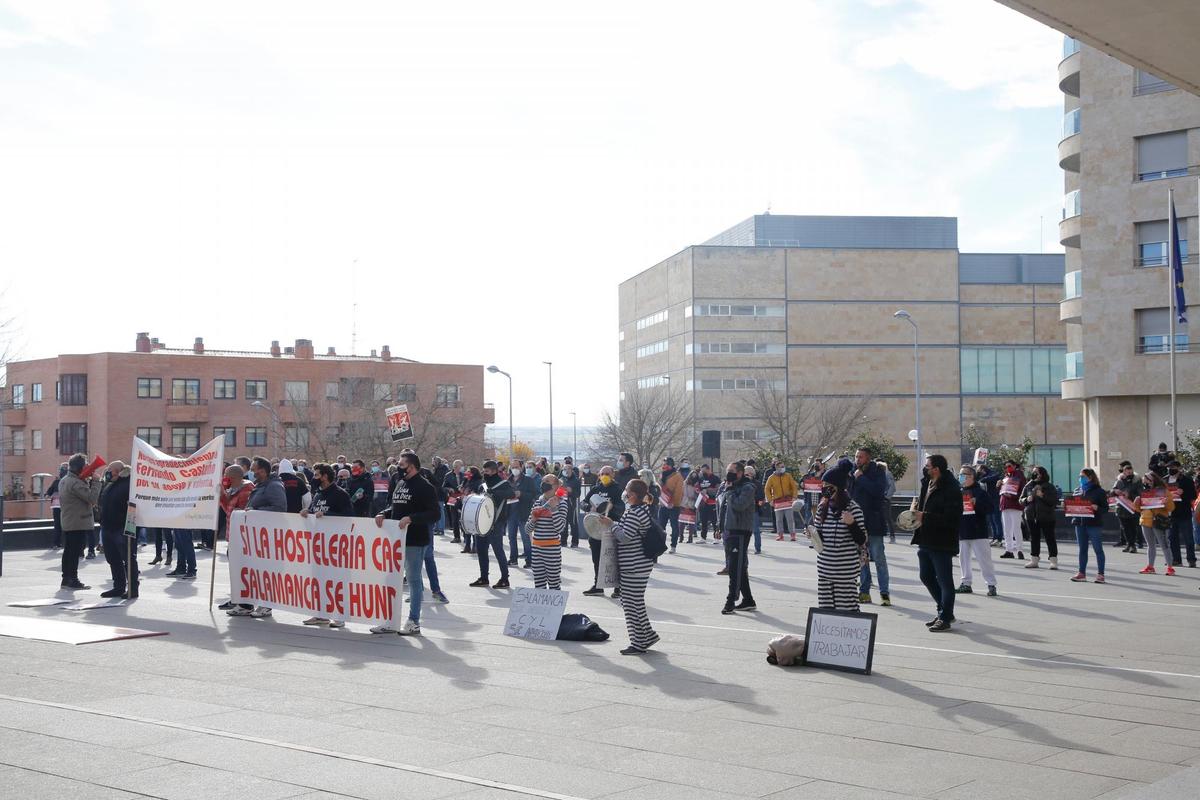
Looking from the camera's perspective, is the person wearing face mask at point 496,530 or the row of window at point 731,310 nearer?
the person wearing face mask at point 496,530

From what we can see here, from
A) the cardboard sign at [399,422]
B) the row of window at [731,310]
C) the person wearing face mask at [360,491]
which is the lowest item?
the person wearing face mask at [360,491]

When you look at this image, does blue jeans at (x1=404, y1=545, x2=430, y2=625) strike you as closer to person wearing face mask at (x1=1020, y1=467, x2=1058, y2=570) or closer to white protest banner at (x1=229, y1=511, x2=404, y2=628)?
white protest banner at (x1=229, y1=511, x2=404, y2=628)

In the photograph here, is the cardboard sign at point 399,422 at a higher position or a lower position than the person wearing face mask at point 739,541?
higher

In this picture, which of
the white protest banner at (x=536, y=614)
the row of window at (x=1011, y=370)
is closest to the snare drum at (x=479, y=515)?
the white protest banner at (x=536, y=614)

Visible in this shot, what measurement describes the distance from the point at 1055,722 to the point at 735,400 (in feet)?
287

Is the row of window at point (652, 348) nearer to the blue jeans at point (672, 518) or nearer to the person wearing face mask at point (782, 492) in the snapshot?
the person wearing face mask at point (782, 492)

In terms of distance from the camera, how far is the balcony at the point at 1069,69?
46594 millimetres

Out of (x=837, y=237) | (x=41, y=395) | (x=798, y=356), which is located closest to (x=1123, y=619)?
(x=798, y=356)

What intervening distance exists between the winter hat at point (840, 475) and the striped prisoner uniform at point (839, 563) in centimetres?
35

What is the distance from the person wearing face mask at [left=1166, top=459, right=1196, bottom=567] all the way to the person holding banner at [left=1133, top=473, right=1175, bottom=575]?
0.57 feet

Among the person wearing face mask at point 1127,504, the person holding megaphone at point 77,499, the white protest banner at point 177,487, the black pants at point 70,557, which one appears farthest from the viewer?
the person wearing face mask at point 1127,504

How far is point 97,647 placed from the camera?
1298 cm

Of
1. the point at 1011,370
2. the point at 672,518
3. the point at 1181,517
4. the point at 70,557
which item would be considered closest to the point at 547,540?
the point at 70,557

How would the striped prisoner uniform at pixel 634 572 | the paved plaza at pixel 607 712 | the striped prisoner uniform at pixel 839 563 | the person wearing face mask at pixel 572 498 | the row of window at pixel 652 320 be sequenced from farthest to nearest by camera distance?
1. the row of window at pixel 652 320
2. the person wearing face mask at pixel 572 498
3. the striped prisoner uniform at pixel 839 563
4. the striped prisoner uniform at pixel 634 572
5. the paved plaza at pixel 607 712
